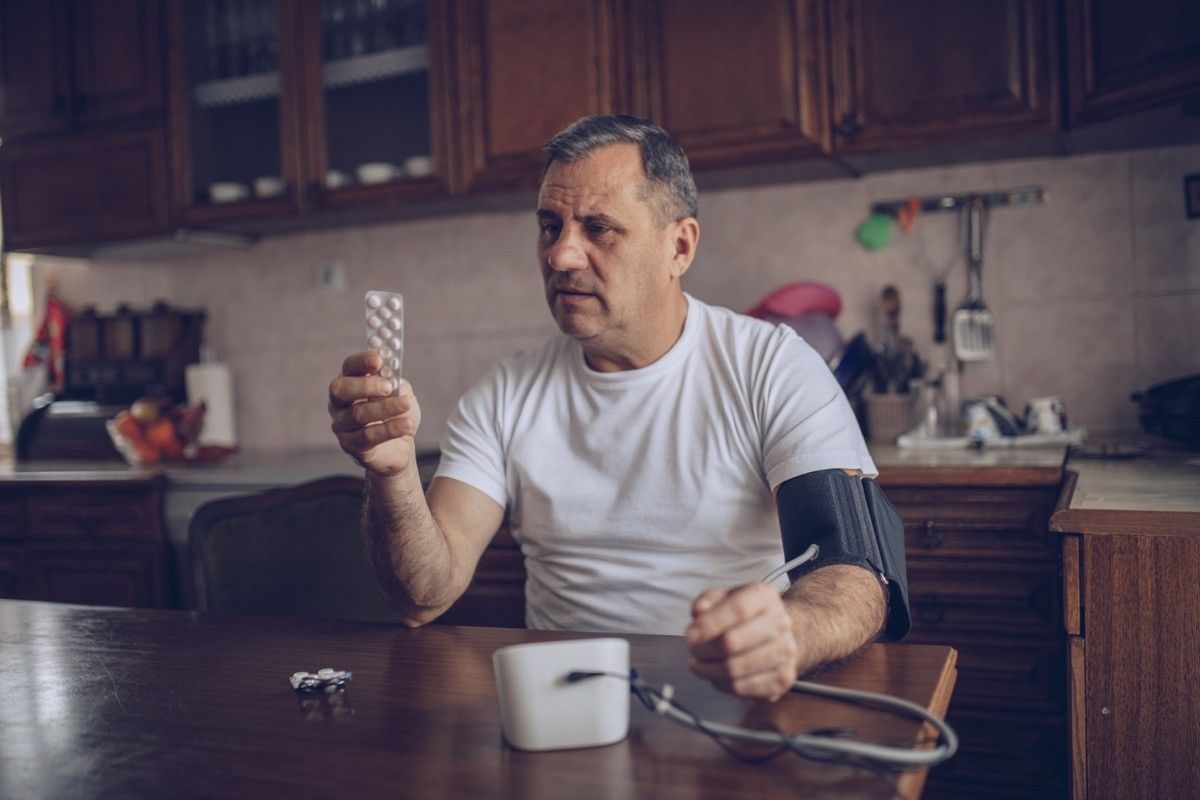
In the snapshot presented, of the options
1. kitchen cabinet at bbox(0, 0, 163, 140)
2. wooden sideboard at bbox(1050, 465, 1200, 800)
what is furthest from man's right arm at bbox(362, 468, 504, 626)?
kitchen cabinet at bbox(0, 0, 163, 140)

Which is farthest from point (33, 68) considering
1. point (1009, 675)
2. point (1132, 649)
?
point (1132, 649)

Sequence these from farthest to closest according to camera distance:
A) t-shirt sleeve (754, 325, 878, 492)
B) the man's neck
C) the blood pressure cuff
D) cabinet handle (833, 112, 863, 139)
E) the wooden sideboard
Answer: cabinet handle (833, 112, 863, 139)
the man's neck
the wooden sideboard
t-shirt sleeve (754, 325, 878, 492)
the blood pressure cuff

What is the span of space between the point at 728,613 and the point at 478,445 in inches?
30.8

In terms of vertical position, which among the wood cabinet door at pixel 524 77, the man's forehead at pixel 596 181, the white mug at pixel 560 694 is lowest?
the white mug at pixel 560 694

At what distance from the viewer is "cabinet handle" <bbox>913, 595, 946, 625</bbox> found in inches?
73.0

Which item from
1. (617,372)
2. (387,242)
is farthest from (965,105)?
(387,242)

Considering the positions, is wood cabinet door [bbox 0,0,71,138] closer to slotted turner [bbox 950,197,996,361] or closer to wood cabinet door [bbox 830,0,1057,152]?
wood cabinet door [bbox 830,0,1057,152]

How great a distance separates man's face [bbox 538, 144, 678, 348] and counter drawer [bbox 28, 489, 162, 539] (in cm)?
162

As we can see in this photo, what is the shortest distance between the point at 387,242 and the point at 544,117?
31.1 inches

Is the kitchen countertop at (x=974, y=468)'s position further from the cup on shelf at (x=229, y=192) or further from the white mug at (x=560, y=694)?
the cup on shelf at (x=229, y=192)

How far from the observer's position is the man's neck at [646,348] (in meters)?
1.46

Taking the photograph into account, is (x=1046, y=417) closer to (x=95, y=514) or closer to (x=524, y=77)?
(x=524, y=77)

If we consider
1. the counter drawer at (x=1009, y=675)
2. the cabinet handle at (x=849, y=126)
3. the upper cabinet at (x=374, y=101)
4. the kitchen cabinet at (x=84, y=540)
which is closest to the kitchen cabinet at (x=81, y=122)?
the upper cabinet at (x=374, y=101)

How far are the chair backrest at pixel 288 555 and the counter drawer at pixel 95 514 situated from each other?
3.97ft
